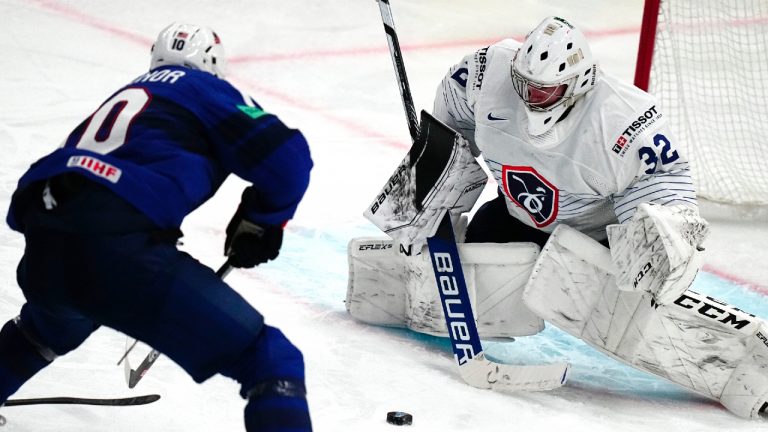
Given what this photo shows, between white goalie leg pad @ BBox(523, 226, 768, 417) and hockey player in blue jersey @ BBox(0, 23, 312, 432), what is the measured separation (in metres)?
1.04

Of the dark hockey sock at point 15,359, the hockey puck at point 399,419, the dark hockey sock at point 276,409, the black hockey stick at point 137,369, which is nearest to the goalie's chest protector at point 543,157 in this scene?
the hockey puck at point 399,419

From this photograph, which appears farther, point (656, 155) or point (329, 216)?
point (329, 216)

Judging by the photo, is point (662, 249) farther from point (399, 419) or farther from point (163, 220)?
point (163, 220)

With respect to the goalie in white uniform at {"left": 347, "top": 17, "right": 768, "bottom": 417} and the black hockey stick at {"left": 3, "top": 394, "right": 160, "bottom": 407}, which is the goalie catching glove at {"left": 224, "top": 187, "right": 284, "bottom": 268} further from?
the goalie in white uniform at {"left": 347, "top": 17, "right": 768, "bottom": 417}

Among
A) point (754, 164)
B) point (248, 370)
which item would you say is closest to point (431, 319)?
point (248, 370)

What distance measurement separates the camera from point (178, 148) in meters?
2.09

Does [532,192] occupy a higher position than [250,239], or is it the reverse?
[250,239]

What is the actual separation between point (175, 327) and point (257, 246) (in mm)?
312

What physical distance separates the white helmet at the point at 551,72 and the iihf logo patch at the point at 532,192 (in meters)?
0.16

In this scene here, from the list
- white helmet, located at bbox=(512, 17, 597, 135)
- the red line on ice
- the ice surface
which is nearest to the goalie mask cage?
the ice surface

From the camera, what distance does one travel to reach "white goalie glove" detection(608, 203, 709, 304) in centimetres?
270

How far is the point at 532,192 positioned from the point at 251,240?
42.2 inches

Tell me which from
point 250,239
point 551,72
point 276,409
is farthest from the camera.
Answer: point 551,72

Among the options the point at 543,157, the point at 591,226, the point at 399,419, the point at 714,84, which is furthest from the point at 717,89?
the point at 399,419
